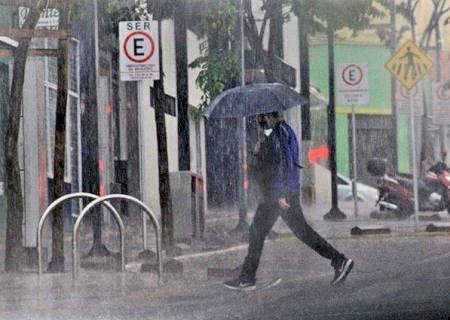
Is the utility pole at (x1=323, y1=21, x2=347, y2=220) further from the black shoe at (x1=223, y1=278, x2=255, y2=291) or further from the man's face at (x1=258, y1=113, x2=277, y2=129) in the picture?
the black shoe at (x1=223, y1=278, x2=255, y2=291)

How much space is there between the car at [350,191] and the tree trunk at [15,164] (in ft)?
3.83

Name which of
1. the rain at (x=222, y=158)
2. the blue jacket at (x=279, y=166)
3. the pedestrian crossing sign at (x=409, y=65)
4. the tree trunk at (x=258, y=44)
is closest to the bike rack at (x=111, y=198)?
the rain at (x=222, y=158)

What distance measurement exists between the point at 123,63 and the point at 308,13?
2.36ft

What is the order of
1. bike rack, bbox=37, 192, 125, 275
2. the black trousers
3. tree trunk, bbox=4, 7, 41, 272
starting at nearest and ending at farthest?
tree trunk, bbox=4, 7, 41, 272 < bike rack, bbox=37, 192, 125, 275 < the black trousers

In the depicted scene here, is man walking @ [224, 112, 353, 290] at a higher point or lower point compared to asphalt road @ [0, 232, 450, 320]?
higher

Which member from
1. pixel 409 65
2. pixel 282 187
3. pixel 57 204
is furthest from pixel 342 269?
pixel 57 204

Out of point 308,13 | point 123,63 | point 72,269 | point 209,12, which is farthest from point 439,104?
point 72,269

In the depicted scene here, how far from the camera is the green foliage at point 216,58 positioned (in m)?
3.87

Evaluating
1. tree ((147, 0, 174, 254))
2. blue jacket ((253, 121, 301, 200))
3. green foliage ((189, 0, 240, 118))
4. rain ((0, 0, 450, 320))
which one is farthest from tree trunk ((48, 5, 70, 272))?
blue jacket ((253, 121, 301, 200))

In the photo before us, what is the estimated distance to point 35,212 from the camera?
3.78 meters

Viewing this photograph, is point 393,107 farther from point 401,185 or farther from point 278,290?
point 278,290

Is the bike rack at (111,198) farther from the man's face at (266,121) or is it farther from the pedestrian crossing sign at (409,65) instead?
the pedestrian crossing sign at (409,65)

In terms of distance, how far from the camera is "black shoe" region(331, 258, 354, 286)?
407cm

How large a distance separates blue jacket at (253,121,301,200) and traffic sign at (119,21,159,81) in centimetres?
51
